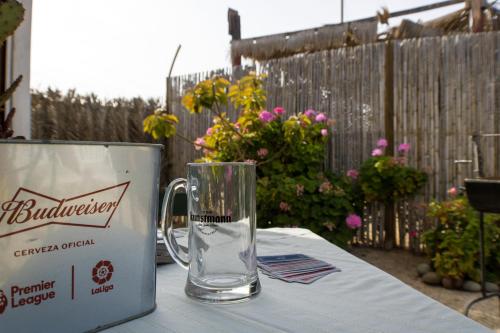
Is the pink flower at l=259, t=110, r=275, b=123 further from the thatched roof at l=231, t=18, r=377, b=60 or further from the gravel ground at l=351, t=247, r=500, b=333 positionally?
the thatched roof at l=231, t=18, r=377, b=60

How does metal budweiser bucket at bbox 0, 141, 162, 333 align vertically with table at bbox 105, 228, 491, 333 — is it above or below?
above

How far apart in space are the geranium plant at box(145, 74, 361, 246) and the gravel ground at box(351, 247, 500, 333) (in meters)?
0.36

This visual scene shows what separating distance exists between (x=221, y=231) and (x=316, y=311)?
167mm

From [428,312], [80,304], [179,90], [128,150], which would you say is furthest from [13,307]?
[179,90]

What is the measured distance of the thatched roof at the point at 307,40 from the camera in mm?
4688

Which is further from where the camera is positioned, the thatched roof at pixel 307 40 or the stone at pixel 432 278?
the thatched roof at pixel 307 40

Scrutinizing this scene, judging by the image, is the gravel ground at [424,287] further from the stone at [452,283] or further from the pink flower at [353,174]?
the pink flower at [353,174]

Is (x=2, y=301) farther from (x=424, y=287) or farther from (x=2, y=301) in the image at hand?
(x=424, y=287)

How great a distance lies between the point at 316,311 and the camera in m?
0.53

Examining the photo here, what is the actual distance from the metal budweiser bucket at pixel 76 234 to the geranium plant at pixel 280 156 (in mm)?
2829

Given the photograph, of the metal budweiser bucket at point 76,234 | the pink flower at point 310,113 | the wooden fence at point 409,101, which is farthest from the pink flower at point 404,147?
the metal budweiser bucket at point 76,234

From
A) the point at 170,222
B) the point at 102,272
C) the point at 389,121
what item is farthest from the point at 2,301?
the point at 389,121

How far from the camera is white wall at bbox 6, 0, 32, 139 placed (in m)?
1.70

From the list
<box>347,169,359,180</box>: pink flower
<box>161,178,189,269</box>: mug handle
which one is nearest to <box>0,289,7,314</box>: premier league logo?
<box>161,178,189,269</box>: mug handle
